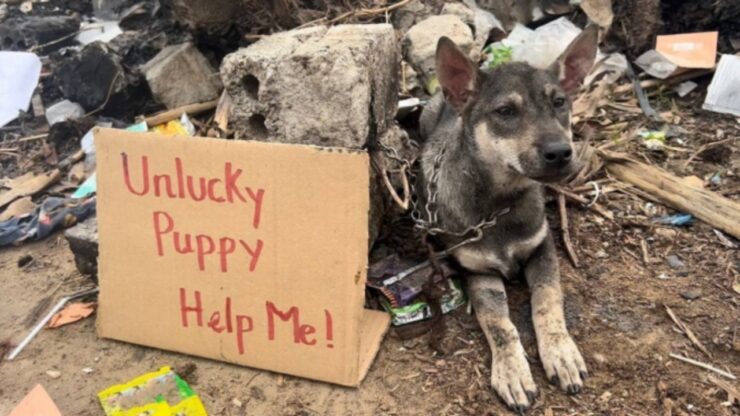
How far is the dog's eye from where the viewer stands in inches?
125

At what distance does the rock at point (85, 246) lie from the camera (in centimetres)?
369

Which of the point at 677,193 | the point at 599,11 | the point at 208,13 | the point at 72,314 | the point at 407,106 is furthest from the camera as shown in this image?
the point at 599,11

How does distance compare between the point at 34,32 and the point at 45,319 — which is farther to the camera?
the point at 34,32

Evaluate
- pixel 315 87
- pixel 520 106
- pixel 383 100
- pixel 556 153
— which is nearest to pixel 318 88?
pixel 315 87

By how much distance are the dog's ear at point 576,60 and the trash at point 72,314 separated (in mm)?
3015

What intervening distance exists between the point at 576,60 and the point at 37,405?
3325 millimetres

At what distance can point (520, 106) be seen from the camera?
3.15m

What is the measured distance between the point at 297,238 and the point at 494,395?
1208 mm

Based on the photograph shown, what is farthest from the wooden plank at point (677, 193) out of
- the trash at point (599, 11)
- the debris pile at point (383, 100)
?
the trash at point (599, 11)

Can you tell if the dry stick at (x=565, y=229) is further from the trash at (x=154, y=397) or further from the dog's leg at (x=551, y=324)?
the trash at (x=154, y=397)

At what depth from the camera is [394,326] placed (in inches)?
133

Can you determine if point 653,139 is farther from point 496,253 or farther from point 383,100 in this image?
point 383,100

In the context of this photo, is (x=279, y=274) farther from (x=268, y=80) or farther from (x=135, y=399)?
(x=268, y=80)

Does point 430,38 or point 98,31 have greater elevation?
point 430,38
